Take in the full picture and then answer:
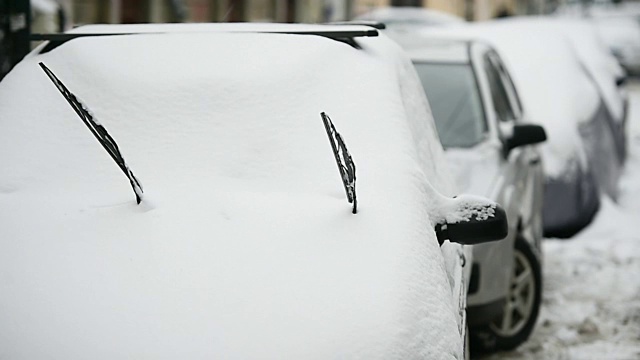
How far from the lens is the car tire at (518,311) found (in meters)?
5.98

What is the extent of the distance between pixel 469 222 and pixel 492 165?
243 centimetres

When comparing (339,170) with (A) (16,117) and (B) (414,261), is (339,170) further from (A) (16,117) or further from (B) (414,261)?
(A) (16,117)

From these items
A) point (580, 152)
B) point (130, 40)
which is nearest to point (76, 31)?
point (130, 40)

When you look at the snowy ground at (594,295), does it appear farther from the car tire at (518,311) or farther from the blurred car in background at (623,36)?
the blurred car in background at (623,36)

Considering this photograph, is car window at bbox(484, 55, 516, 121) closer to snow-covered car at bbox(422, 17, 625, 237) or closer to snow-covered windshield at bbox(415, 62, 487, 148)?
snow-covered windshield at bbox(415, 62, 487, 148)

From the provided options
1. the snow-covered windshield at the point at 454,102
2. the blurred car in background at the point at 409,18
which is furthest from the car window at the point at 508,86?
the blurred car in background at the point at 409,18

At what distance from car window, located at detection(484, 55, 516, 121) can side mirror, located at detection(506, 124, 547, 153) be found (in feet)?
1.41

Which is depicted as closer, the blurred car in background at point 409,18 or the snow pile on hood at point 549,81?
the snow pile on hood at point 549,81

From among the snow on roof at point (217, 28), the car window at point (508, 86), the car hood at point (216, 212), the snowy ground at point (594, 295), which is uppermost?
the snow on roof at point (217, 28)

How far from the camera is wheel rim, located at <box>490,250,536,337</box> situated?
615 cm

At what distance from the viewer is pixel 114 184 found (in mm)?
3418

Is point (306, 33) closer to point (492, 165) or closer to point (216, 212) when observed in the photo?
point (216, 212)

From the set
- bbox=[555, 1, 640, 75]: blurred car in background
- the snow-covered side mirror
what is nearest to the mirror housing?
the snow-covered side mirror

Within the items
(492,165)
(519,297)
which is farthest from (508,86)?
(519,297)
